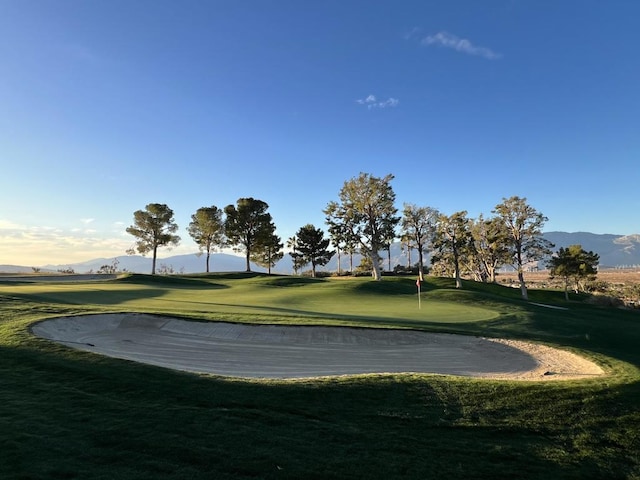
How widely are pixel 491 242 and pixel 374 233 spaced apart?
60.6 feet

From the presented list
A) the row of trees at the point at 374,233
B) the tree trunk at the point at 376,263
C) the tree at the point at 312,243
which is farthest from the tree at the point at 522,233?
the tree at the point at 312,243

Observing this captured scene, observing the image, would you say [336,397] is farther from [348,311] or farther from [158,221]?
[158,221]

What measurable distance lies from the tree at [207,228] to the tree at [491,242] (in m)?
43.6

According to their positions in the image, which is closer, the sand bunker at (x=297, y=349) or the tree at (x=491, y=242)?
the sand bunker at (x=297, y=349)

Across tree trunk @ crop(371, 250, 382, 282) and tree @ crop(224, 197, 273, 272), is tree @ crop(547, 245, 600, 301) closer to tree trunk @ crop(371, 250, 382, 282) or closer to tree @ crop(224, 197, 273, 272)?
tree trunk @ crop(371, 250, 382, 282)

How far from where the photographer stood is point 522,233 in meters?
50.7

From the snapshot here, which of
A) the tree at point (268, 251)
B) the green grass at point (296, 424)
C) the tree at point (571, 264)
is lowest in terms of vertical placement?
the green grass at point (296, 424)

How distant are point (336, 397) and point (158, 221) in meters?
67.6

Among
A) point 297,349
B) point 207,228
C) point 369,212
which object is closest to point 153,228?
point 207,228

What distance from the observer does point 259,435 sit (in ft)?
21.4

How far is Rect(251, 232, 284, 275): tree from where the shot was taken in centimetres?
7206

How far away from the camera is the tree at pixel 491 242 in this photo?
53156 millimetres

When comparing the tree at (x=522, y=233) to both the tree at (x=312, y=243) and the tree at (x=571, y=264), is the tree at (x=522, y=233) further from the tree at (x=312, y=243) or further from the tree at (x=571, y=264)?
the tree at (x=312, y=243)

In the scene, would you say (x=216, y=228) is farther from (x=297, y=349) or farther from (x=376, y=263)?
(x=297, y=349)
